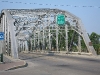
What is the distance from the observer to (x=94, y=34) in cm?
8025

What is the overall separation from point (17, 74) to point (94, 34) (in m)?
67.9

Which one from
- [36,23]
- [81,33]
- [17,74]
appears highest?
[36,23]

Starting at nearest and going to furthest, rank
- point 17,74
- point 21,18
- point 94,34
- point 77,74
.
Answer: point 77,74 < point 17,74 < point 21,18 < point 94,34

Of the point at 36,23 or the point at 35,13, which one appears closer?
the point at 35,13

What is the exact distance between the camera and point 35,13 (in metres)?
44.8

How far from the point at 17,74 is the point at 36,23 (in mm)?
38446

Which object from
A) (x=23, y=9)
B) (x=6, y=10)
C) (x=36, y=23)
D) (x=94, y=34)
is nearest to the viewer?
(x=6, y=10)

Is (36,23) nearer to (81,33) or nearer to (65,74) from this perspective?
(81,33)

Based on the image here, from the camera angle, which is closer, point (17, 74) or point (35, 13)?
point (17, 74)

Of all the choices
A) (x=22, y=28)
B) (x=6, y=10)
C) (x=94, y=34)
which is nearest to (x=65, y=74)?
(x=6, y=10)

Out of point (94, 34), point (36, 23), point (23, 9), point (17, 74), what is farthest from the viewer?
point (94, 34)

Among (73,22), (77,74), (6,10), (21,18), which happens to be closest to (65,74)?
(77,74)

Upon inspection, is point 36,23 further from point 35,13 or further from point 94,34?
point 94,34

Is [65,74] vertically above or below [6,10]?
below
